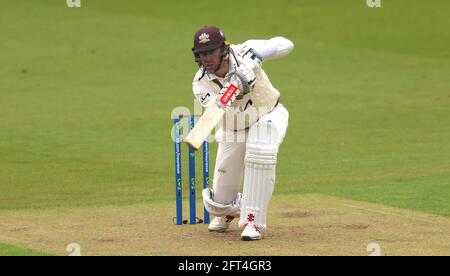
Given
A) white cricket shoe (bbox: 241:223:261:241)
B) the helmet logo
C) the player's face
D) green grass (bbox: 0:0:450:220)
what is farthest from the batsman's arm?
green grass (bbox: 0:0:450:220)

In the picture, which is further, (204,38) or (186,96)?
(186,96)

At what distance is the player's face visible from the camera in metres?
10.2

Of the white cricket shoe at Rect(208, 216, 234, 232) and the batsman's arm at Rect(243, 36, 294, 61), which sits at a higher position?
the batsman's arm at Rect(243, 36, 294, 61)

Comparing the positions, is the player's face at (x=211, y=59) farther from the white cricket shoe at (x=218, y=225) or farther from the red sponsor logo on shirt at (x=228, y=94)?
the white cricket shoe at (x=218, y=225)

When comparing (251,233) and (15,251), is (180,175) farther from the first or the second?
(15,251)

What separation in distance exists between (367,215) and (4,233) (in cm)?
368

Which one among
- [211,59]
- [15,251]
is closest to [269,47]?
[211,59]

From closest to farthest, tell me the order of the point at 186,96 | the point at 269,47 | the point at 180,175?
the point at 269,47, the point at 180,175, the point at 186,96

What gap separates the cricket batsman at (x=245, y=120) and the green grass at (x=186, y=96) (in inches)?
94.1

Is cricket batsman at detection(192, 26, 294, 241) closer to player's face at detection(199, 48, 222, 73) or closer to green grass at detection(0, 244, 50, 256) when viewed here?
player's face at detection(199, 48, 222, 73)

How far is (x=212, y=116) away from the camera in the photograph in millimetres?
9953

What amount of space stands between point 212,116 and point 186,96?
11.8m

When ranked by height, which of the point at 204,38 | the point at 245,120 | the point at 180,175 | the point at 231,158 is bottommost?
the point at 180,175

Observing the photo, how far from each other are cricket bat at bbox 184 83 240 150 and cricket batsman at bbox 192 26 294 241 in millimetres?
42
